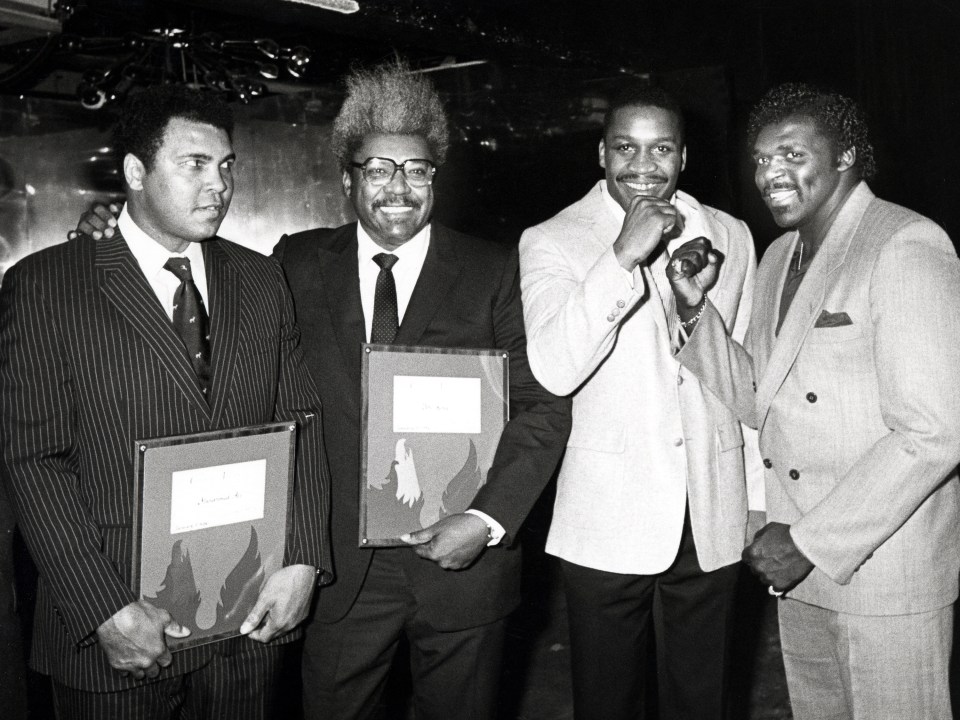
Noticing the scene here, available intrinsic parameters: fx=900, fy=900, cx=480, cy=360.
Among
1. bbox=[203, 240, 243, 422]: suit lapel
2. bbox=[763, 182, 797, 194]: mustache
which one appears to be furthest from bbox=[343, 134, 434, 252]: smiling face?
bbox=[763, 182, 797, 194]: mustache

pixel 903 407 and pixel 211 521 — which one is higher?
pixel 903 407

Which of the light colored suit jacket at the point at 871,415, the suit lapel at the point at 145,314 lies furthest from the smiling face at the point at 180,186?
the light colored suit jacket at the point at 871,415

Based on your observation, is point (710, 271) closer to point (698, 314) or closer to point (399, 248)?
point (698, 314)

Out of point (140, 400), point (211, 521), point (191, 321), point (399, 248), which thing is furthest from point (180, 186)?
point (211, 521)

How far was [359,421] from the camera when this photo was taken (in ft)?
7.10

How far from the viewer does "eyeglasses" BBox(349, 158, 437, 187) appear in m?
2.22

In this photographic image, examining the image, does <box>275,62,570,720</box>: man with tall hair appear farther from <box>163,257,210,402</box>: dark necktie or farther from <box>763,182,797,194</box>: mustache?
<box>763,182,797,194</box>: mustache

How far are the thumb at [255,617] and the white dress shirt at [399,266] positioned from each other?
71cm

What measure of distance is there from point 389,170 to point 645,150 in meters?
0.67

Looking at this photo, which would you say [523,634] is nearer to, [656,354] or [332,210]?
[656,354]

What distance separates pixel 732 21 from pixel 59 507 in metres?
4.01

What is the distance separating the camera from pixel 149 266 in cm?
194

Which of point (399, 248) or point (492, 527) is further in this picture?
point (399, 248)

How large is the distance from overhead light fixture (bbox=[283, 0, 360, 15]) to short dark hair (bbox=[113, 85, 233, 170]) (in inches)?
86.7
